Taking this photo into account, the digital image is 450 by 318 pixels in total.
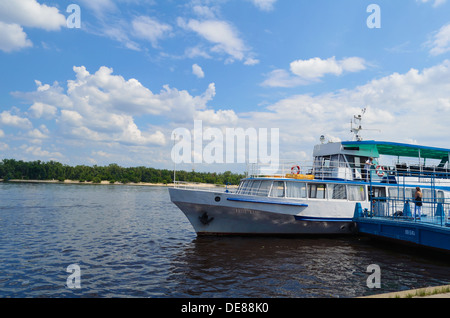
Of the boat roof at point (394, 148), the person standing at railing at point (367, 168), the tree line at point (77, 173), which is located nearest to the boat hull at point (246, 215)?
the person standing at railing at point (367, 168)

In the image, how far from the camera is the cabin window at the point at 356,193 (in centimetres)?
1878

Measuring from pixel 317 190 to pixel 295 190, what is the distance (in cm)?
142

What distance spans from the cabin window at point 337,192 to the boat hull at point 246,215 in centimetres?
121

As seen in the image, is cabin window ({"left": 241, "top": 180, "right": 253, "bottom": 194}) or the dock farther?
cabin window ({"left": 241, "top": 180, "right": 253, "bottom": 194})

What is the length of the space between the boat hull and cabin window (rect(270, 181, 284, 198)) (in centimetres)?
68

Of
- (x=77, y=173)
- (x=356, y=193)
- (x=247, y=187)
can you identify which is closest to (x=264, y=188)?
(x=247, y=187)

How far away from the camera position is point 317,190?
1808cm

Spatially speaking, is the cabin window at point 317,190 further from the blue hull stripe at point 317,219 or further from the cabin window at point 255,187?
the cabin window at point 255,187

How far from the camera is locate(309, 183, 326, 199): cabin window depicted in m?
18.0

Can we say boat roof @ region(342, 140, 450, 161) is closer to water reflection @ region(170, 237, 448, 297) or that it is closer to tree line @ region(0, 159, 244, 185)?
water reflection @ region(170, 237, 448, 297)

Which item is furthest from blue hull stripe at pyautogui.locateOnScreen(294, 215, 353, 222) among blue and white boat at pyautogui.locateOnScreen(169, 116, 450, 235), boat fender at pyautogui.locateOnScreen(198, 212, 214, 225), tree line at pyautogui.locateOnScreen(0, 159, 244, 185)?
tree line at pyautogui.locateOnScreen(0, 159, 244, 185)
